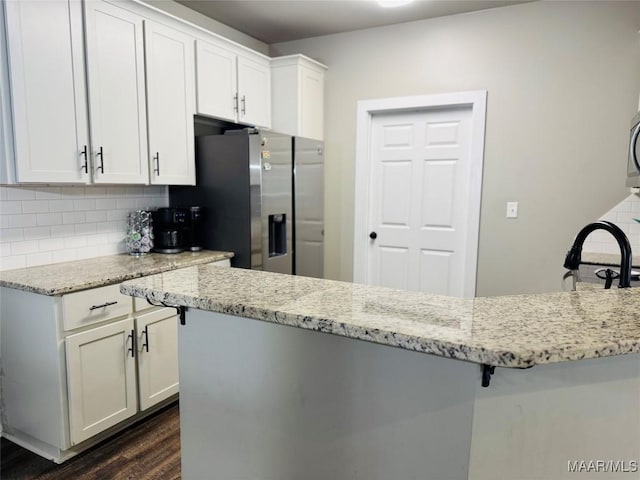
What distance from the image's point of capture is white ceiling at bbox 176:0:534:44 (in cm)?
289

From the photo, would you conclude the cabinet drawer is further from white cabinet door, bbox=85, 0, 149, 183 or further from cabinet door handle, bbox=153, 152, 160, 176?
cabinet door handle, bbox=153, 152, 160, 176

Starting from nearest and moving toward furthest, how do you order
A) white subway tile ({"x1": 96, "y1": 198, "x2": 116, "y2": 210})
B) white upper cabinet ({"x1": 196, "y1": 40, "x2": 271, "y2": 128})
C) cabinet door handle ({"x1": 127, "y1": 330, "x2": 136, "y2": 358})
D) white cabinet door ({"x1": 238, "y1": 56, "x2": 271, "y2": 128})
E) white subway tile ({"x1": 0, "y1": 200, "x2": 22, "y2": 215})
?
white subway tile ({"x1": 0, "y1": 200, "x2": 22, "y2": 215}), cabinet door handle ({"x1": 127, "y1": 330, "x2": 136, "y2": 358}), white subway tile ({"x1": 96, "y1": 198, "x2": 116, "y2": 210}), white upper cabinet ({"x1": 196, "y1": 40, "x2": 271, "y2": 128}), white cabinet door ({"x1": 238, "y1": 56, "x2": 271, "y2": 128})

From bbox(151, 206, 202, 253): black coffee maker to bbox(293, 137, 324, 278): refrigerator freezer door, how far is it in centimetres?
74

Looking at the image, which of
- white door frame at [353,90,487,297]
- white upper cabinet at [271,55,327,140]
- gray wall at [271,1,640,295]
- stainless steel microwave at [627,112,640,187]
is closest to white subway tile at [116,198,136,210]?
white upper cabinet at [271,55,327,140]

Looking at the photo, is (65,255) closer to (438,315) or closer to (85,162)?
(85,162)

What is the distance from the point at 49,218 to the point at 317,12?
2187 mm

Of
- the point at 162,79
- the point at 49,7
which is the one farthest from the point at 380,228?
the point at 49,7

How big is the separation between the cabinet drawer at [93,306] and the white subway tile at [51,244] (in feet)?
1.73

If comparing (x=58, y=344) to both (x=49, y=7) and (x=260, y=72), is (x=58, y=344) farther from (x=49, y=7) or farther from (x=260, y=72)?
(x=260, y=72)

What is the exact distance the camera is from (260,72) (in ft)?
10.8

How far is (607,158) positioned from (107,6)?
305cm

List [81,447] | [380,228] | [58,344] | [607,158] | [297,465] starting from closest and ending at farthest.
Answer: [297,465] → [58,344] → [81,447] → [607,158] → [380,228]

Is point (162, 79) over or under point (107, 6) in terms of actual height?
under

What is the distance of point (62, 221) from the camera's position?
2408 mm
